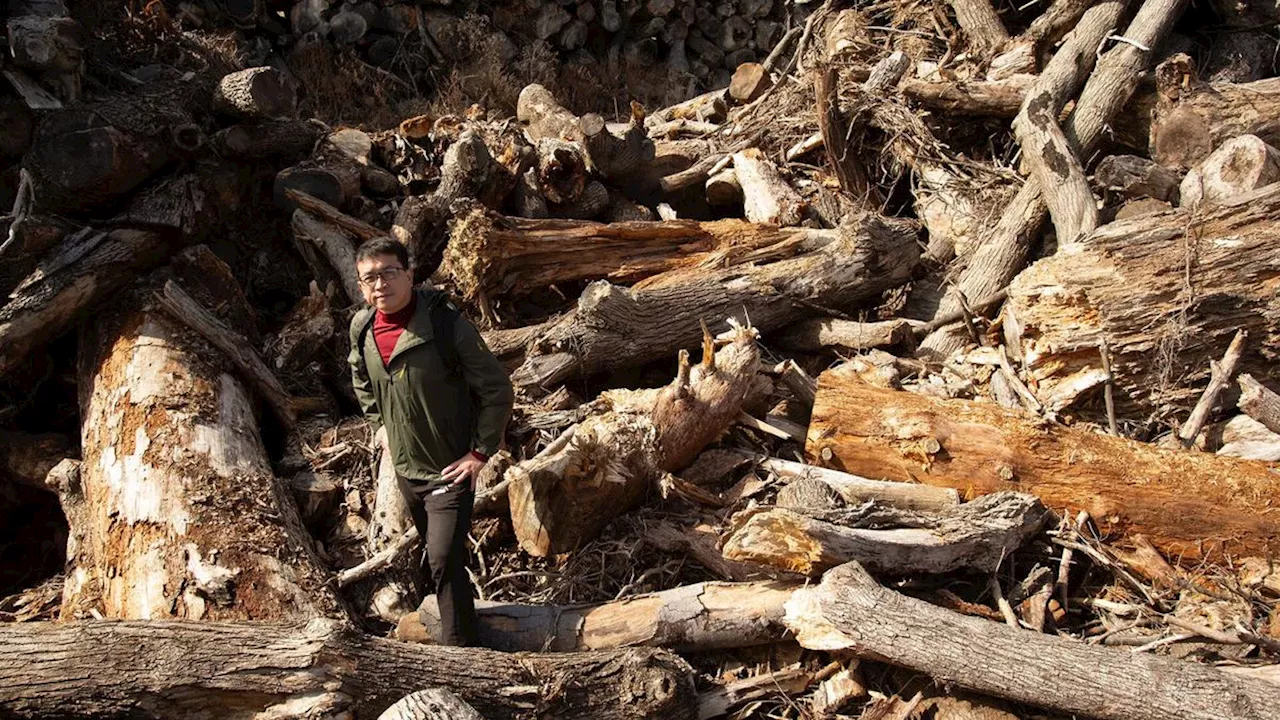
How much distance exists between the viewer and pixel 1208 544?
3.87m

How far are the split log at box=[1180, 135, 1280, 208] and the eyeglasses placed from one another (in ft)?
14.5

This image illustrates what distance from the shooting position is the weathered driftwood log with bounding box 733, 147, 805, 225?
20.7 feet

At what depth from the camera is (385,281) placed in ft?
10.6

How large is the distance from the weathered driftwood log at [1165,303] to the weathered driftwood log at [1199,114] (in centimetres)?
161

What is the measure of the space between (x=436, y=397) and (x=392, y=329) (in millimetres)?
299

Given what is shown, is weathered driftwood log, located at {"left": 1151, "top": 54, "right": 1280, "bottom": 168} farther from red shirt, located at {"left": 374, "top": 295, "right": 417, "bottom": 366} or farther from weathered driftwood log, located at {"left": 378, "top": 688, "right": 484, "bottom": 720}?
weathered driftwood log, located at {"left": 378, "top": 688, "right": 484, "bottom": 720}

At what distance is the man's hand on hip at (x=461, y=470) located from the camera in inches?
132

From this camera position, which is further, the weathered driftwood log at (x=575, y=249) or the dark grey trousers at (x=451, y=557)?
the weathered driftwood log at (x=575, y=249)

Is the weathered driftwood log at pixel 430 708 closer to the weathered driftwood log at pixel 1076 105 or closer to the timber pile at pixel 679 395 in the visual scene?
the timber pile at pixel 679 395

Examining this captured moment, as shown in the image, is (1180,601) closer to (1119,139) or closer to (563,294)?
(563,294)

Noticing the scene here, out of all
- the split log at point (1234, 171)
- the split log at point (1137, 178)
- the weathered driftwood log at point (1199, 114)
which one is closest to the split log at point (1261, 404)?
the split log at point (1234, 171)

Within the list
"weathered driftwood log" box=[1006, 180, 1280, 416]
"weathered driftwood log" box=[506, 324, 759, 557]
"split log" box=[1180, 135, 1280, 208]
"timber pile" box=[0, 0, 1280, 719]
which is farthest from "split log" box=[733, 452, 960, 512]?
"split log" box=[1180, 135, 1280, 208]

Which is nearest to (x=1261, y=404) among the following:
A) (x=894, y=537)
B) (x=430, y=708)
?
(x=894, y=537)

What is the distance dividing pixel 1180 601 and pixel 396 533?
10.8ft
